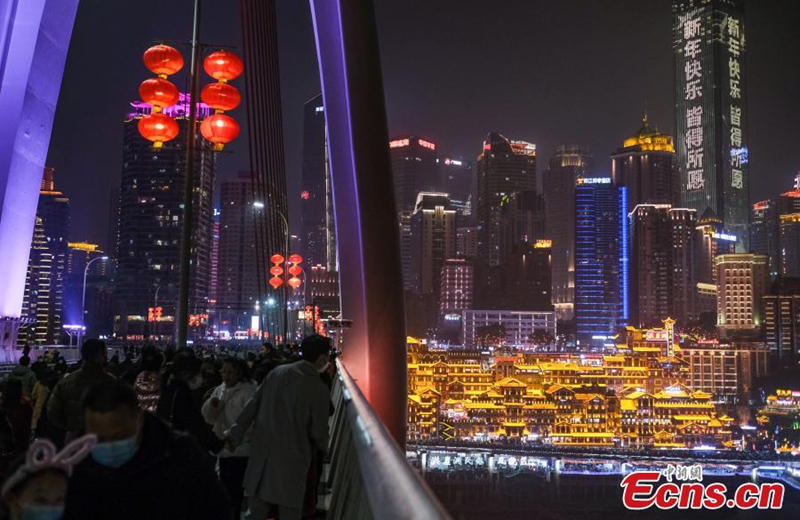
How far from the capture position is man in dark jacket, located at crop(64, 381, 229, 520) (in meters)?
1.88

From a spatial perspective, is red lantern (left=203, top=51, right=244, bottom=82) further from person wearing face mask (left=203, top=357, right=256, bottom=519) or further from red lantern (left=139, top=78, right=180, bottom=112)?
person wearing face mask (left=203, top=357, right=256, bottom=519)

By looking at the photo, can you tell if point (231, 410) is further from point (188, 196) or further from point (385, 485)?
point (188, 196)

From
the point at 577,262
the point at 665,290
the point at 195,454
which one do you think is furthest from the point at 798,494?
the point at 577,262

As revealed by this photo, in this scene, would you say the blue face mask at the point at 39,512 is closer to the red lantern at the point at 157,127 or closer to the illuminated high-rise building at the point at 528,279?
the red lantern at the point at 157,127

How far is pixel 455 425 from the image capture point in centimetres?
10131

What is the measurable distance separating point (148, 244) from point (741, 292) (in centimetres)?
12083

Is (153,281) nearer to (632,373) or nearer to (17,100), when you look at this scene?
(632,373)

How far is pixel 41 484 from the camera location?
1474 mm

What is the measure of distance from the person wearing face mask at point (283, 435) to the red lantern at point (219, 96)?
879 centimetres

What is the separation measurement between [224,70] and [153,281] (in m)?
108

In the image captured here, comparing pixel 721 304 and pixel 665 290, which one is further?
pixel 665 290
